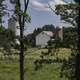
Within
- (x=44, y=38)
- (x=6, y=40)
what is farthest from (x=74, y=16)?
(x=44, y=38)

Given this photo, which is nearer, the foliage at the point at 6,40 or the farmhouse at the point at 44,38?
the foliage at the point at 6,40

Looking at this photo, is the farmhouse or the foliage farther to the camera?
the farmhouse

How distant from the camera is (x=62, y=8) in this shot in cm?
1653

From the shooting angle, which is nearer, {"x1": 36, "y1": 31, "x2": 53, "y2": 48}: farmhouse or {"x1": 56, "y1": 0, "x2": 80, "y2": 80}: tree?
{"x1": 56, "y1": 0, "x2": 80, "y2": 80}: tree

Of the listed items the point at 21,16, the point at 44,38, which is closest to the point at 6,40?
the point at 21,16

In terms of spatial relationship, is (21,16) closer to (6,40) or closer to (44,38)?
(6,40)

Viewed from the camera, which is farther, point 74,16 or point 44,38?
point 44,38

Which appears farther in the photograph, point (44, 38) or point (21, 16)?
point (44, 38)

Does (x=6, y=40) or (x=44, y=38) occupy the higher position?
(x=44, y=38)

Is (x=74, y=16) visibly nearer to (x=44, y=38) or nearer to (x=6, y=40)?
(x=6, y=40)

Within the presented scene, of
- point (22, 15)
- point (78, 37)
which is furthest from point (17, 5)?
point (78, 37)

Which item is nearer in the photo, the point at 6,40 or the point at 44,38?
the point at 6,40

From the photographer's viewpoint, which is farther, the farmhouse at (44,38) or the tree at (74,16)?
the farmhouse at (44,38)

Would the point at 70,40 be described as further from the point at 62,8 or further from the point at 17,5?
the point at 17,5
